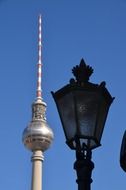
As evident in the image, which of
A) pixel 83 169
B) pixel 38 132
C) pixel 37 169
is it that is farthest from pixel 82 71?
pixel 38 132

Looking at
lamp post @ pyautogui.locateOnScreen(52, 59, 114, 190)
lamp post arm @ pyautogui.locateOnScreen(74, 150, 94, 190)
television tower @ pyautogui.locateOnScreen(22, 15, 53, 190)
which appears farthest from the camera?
television tower @ pyautogui.locateOnScreen(22, 15, 53, 190)

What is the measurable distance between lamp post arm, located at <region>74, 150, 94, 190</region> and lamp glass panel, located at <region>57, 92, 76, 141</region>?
22 cm

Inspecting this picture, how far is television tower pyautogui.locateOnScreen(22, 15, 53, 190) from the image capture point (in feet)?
258

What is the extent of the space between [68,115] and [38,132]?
241 feet

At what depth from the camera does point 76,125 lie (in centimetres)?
536

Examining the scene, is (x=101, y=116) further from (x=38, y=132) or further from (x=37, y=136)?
(x=37, y=136)

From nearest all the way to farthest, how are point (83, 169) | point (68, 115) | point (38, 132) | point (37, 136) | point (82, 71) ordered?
point (83, 169) < point (68, 115) < point (82, 71) < point (38, 132) < point (37, 136)

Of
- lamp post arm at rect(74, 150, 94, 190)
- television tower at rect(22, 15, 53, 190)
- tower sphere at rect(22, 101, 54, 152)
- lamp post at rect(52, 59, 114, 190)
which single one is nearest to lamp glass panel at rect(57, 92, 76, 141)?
lamp post at rect(52, 59, 114, 190)

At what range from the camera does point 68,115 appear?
5.45 meters

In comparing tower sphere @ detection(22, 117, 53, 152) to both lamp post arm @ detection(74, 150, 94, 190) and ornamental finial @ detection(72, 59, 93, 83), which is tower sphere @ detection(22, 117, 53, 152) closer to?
ornamental finial @ detection(72, 59, 93, 83)

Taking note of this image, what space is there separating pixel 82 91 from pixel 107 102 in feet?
0.96

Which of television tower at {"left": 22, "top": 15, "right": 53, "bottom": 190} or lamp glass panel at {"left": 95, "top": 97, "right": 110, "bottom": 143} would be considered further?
television tower at {"left": 22, "top": 15, "right": 53, "bottom": 190}

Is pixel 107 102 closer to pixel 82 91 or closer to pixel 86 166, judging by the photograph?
pixel 82 91

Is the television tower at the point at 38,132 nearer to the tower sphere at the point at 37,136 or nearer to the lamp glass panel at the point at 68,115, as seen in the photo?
the tower sphere at the point at 37,136
